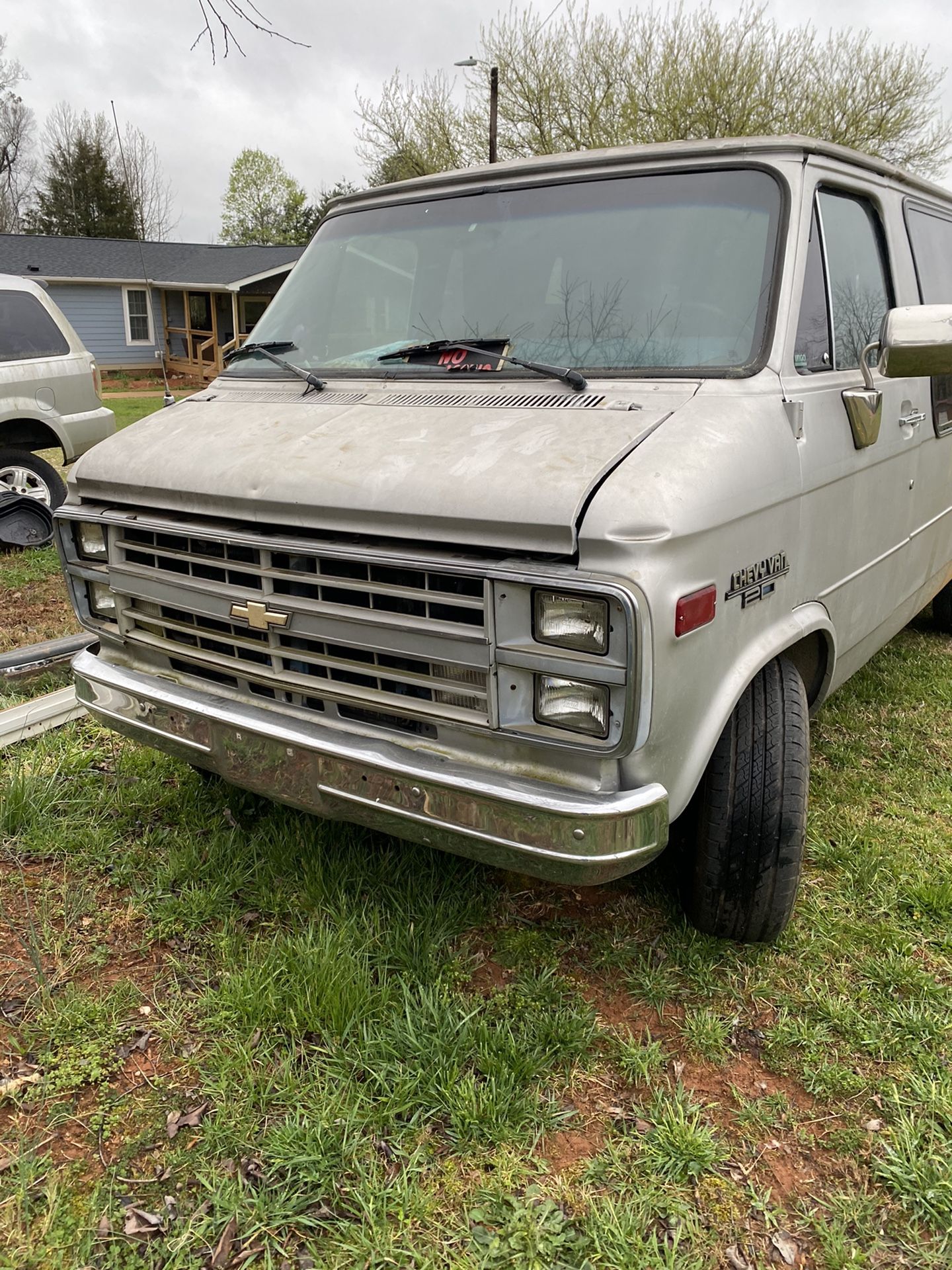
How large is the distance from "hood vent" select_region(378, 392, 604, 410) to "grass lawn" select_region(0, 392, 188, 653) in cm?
357

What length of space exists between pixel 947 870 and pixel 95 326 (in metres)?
28.7

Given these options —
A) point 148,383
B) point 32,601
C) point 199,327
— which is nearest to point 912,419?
point 32,601

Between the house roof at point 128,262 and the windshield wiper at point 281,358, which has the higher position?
the house roof at point 128,262

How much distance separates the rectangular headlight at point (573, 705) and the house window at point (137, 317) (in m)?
28.6

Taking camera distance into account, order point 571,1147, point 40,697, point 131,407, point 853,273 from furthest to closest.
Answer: point 131,407 < point 40,697 < point 853,273 < point 571,1147

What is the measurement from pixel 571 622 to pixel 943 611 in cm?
423

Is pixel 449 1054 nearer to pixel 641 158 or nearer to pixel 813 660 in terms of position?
pixel 813 660

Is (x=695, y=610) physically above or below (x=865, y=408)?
below

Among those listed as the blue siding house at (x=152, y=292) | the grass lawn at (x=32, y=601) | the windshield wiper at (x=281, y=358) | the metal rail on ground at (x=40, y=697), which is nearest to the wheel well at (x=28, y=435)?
the grass lawn at (x=32, y=601)

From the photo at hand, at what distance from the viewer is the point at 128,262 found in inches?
1084

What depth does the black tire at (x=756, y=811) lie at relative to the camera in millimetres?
2504

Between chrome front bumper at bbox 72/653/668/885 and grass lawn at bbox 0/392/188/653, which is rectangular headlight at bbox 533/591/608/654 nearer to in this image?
chrome front bumper at bbox 72/653/668/885

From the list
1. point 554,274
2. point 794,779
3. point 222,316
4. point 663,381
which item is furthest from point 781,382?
point 222,316

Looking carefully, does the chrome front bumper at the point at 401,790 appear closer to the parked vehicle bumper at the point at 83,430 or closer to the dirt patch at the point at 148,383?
the parked vehicle bumper at the point at 83,430
